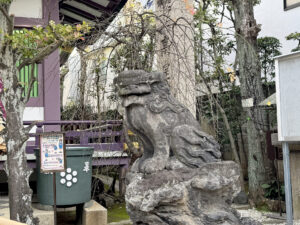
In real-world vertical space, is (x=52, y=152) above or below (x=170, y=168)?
above

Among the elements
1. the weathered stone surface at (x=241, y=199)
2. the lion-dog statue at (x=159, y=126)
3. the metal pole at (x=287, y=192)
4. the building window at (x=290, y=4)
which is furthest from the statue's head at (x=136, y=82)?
the building window at (x=290, y=4)

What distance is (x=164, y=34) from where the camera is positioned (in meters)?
5.02

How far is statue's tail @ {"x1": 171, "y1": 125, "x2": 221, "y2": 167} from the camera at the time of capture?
3803 millimetres

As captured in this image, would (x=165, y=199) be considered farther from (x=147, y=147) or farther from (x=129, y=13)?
(x=129, y=13)

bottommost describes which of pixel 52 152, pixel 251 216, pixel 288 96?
pixel 251 216

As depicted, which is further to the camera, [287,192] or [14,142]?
[287,192]

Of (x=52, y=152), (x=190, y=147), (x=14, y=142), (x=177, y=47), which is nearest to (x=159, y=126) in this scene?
(x=190, y=147)

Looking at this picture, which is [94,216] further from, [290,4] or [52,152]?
[290,4]

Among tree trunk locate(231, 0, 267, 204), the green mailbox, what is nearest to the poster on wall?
the green mailbox

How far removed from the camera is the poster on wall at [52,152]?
5.06 meters

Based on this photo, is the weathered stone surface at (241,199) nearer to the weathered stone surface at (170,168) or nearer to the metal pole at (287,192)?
the metal pole at (287,192)

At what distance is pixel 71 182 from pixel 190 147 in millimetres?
3370

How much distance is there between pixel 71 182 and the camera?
6.59 meters

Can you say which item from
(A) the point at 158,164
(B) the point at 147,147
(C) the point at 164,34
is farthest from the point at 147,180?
(C) the point at 164,34
